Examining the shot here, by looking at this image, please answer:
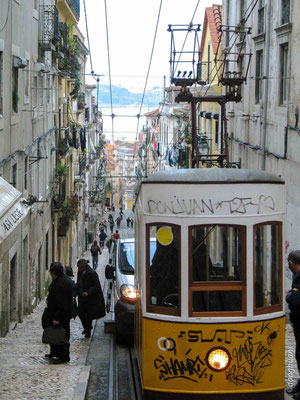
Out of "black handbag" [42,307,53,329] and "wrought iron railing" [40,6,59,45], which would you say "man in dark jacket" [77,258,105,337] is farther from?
"wrought iron railing" [40,6,59,45]

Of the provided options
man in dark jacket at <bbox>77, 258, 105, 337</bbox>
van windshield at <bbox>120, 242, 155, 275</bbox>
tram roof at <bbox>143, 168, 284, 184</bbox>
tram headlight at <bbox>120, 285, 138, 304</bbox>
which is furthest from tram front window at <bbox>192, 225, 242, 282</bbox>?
van windshield at <bbox>120, 242, 155, 275</bbox>

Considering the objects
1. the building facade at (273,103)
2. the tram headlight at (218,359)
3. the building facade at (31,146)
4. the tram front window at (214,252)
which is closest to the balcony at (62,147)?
the building facade at (31,146)

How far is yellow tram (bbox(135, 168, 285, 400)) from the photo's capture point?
7.40 metres

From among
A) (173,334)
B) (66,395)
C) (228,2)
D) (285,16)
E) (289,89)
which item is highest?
(228,2)

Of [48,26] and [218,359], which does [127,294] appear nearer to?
[218,359]

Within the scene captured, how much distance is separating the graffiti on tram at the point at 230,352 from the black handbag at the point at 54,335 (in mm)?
2542

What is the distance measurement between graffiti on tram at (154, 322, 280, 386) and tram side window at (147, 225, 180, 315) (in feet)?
1.12

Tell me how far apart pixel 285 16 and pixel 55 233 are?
16.1m

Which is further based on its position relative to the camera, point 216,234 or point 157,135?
point 157,135

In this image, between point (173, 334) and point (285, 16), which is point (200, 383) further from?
point (285, 16)

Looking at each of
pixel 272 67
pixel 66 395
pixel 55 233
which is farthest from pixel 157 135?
pixel 66 395

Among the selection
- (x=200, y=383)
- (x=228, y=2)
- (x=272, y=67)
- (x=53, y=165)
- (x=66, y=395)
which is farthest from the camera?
(x=53, y=165)

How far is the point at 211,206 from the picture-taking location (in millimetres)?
7438

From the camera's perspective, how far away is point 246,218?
746cm
